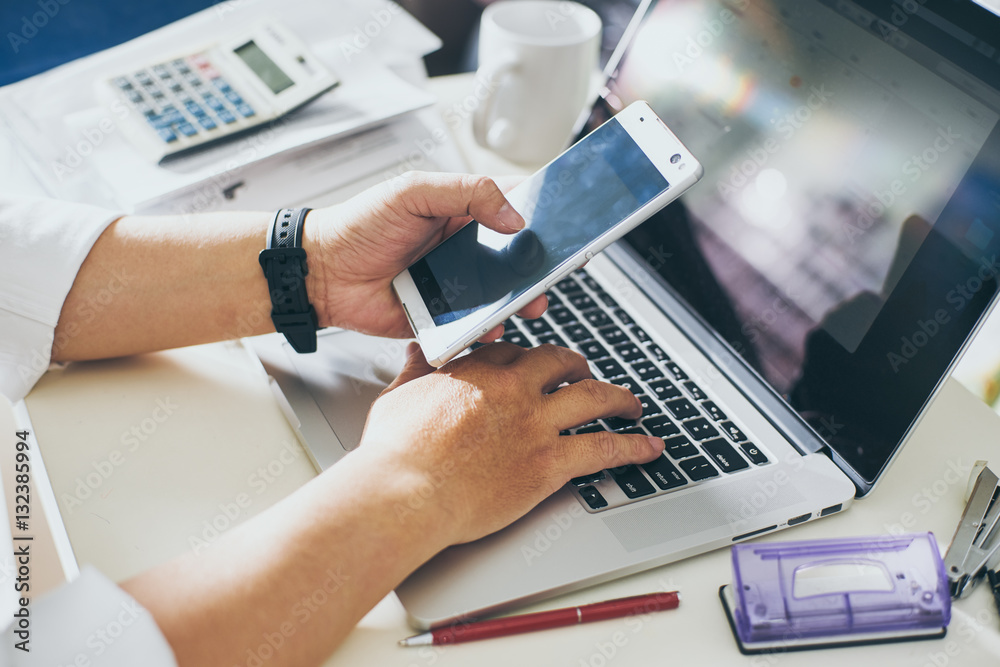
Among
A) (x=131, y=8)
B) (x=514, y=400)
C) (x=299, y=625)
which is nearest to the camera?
(x=299, y=625)

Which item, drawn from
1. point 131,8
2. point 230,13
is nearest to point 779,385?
point 230,13

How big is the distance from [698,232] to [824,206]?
125 millimetres

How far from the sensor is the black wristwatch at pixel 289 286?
63 cm

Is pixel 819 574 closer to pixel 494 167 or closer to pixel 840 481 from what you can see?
pixel 840 481

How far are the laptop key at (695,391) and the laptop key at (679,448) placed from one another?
5 cm

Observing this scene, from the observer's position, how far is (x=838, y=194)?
1.85ft

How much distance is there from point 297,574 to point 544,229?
30 cm

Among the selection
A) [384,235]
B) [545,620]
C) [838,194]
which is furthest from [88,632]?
[838,194]

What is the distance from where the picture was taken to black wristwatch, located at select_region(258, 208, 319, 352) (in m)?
0.63

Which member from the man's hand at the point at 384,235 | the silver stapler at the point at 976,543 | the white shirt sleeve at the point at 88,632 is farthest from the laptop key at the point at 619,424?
the white shirt sleeve at the point at 88,632

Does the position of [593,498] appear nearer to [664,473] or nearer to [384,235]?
[664,473]

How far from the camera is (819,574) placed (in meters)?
0.47

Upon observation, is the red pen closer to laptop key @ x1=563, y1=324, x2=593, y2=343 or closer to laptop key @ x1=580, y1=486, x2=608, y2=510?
laptop key @ x1=580, y1=486, x2=608, y2=510

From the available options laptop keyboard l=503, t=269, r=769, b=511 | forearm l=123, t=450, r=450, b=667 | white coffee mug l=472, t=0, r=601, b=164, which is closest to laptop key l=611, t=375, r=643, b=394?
laptop keyboard l=503, t=269, r=769, b=511
